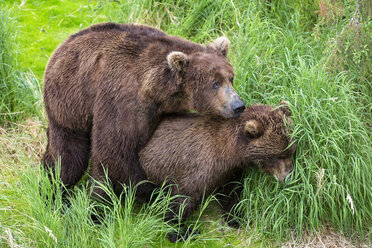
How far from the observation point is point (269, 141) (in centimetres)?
536

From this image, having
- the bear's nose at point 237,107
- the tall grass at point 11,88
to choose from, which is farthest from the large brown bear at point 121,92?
the tall grass at point 11,88

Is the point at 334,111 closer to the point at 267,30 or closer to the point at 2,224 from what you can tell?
the point at 267,30

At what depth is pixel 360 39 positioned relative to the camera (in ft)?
18.6

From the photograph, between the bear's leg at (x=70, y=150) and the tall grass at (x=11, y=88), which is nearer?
the bear's leg at (x=70, y=150)

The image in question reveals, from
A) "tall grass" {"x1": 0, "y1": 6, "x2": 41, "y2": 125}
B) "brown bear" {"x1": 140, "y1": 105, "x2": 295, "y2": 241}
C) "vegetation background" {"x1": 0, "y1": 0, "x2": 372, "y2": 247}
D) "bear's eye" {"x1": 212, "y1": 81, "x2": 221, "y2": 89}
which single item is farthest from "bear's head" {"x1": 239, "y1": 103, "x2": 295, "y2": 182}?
"tall grass" {"x1": 0, "y1": 6, "x2": 41, "y2": 125}

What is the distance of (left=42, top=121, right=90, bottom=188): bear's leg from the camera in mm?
5949

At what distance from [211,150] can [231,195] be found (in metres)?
0.69

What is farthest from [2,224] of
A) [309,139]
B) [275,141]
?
[309,139]

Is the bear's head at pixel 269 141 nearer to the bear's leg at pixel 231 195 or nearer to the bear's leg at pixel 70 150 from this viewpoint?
the bear's leg at pixel 231 195

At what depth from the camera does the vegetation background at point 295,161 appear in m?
5.13

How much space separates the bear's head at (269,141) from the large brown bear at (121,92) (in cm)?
25

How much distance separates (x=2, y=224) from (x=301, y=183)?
2886 mm

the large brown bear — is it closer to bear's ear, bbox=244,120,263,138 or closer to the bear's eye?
the bear's eye

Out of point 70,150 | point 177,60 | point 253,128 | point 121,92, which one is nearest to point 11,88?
point 70,150
